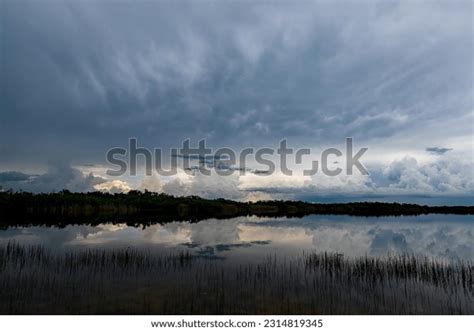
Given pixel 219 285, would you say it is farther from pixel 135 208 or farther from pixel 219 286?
pixel 135 208

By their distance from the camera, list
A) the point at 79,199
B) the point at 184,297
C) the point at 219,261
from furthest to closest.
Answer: the point at 79,199 < the point at 219,261 < the point at 184,297

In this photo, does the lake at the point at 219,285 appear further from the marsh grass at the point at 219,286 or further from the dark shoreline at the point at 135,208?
the dark shoreline at the point at 135,208

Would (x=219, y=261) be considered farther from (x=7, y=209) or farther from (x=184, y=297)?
(x=7, y=209)

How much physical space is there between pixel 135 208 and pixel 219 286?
77978mm

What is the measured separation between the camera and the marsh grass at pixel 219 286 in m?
9.34

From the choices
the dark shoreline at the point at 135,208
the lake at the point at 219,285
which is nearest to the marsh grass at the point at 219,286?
the lake at the point at 219,285

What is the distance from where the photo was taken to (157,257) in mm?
17141

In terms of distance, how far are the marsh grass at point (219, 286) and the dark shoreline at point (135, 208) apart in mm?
29571

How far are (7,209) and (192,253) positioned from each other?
6488 centimetres

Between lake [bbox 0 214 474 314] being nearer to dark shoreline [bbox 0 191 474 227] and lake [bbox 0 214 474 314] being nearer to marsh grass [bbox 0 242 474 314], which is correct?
marsh grass [bbox 0 242 474 314]

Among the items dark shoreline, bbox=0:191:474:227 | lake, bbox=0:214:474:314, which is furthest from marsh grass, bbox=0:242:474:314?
dark shoreline, bbox=0:191:474:227

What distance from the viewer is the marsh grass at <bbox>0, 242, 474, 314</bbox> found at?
9.34 m

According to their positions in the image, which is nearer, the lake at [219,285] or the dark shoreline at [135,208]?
the lake at [219,285]
